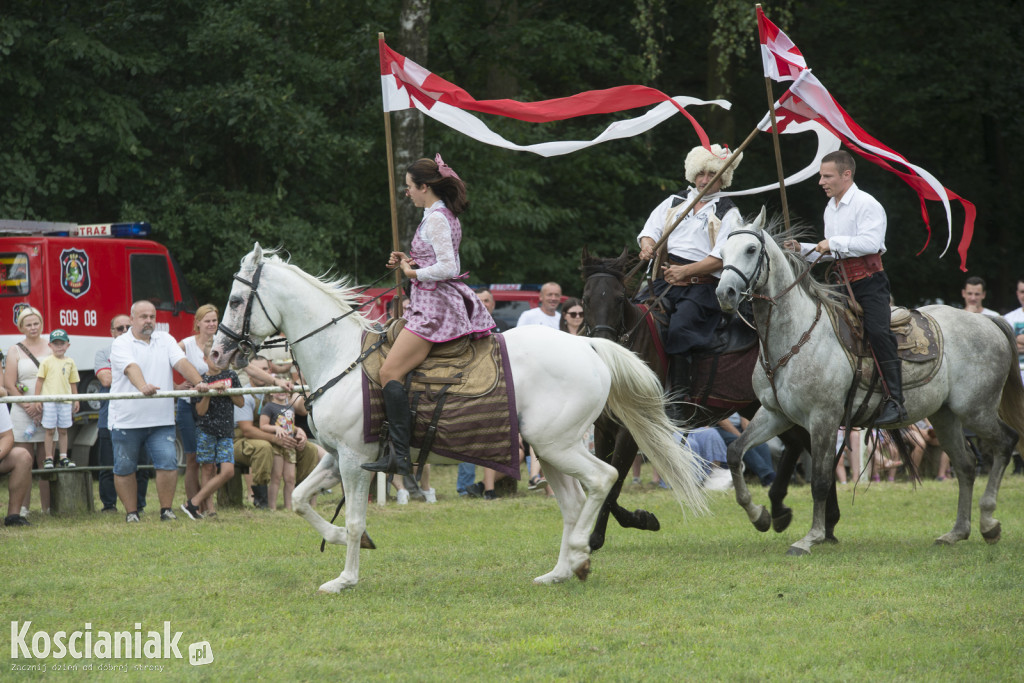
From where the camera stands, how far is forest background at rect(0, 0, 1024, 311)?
63.6ft

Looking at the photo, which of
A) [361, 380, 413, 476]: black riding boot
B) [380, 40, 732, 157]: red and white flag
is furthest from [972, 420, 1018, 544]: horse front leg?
[361, 380, 413, 476]: black riding boot

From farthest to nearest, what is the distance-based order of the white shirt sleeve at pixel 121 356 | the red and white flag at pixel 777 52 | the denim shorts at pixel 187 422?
the denim shorts at pixel 187 422 → the white shirt sleeve at pixel 121 356 → the red and white flag at pixel 777 52

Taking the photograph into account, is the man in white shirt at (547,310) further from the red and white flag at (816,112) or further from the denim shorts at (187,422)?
the red and white flag at (816,112)

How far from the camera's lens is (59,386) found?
12570 mm

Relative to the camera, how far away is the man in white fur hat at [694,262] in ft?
29.9

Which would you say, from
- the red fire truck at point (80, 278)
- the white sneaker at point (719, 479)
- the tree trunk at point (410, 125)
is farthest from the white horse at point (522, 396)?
the red fire truck at point (80, 278)

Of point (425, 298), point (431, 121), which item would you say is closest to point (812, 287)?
point (425, 298)

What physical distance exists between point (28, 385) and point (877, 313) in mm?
8749

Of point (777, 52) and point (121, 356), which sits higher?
point (777, 52)

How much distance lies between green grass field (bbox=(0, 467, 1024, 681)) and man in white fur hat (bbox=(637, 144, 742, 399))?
1.59 meters

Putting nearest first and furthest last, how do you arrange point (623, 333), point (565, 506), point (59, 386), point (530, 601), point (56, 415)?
point (530, 601), point (565, 506), point (623, 333), point (56, 415), point (59, 386)

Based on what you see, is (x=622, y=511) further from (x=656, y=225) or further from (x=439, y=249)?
(x=439, y=249)

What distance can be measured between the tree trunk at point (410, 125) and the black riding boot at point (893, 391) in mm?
9201

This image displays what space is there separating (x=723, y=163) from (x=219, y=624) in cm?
504
